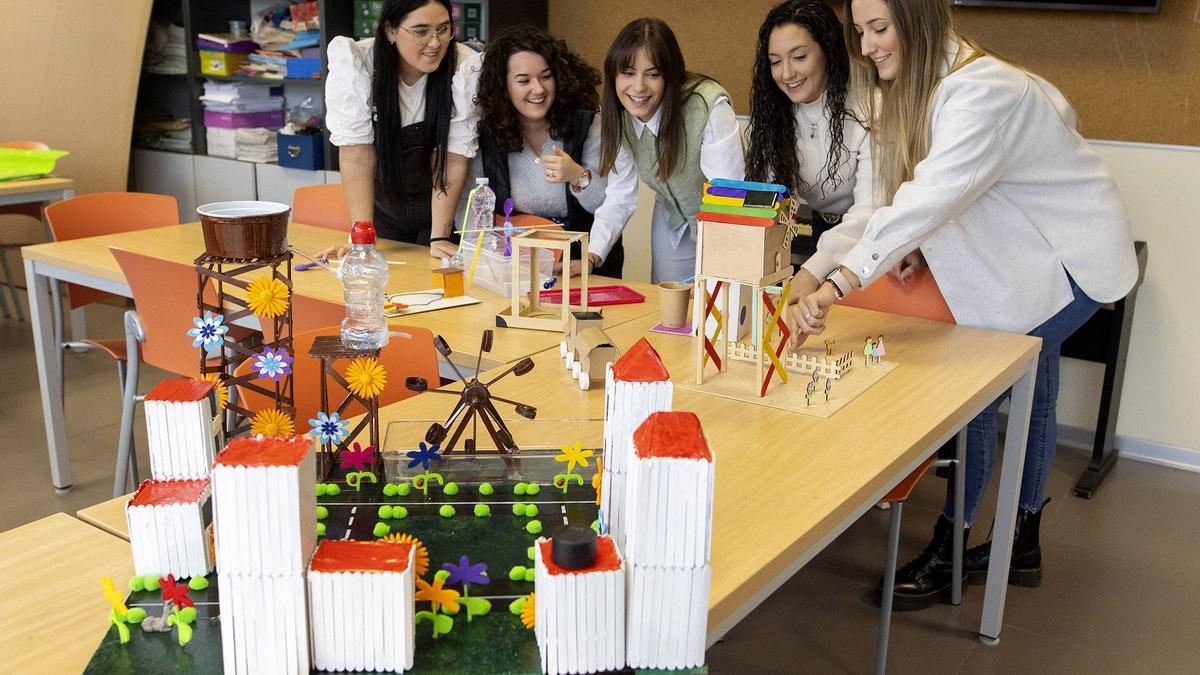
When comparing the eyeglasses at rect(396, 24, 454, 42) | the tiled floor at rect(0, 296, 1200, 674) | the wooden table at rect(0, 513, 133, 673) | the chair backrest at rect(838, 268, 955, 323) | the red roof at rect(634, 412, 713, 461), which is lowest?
the tiled floor at rect(0, 296, 1200, 674)

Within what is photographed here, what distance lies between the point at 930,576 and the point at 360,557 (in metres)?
1.92

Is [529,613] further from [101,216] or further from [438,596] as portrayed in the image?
[101,216]

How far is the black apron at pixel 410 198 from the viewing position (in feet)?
9.75

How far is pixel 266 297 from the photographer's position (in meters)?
1.24

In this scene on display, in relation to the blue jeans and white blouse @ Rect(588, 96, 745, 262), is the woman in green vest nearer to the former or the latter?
white blouse @ Rect(588, 96, 745, 262)

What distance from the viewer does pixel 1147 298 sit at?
338cm

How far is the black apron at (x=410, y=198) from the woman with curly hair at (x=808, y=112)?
3.15 ft

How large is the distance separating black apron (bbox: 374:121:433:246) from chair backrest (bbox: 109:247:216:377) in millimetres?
694

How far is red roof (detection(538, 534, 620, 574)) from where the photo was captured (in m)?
0.92

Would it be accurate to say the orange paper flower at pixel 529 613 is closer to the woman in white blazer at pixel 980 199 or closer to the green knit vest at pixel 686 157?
the woman in white blazer at pixel 980 199

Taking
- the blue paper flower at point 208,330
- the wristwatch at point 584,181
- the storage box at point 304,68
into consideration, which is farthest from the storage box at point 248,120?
the blue paper flower at point 208,330

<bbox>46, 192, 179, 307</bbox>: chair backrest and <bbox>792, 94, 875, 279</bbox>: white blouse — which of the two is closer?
<bbox>792, 94, 875, 279</bbox>: white blouse

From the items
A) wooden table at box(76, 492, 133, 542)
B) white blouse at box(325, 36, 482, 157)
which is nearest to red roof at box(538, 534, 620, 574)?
wooden table at box(76, 492, 133, 542)

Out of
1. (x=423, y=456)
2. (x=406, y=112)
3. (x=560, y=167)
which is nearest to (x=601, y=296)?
(x=560, y=167)
